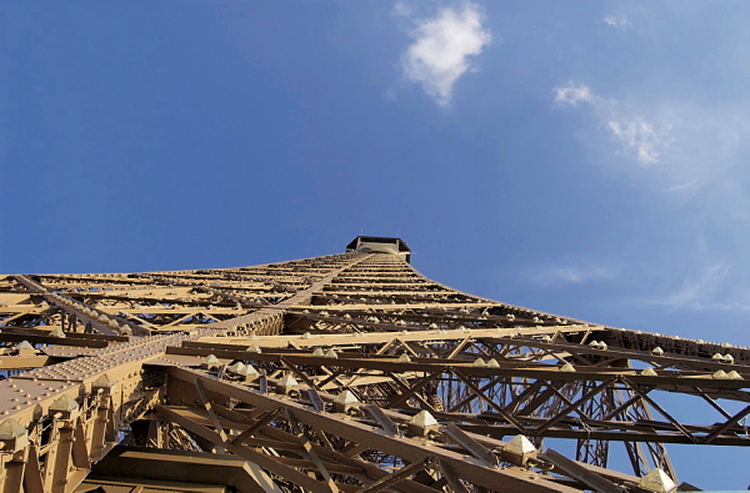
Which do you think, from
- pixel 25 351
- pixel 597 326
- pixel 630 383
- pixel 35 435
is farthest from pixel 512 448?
pixel 597 326

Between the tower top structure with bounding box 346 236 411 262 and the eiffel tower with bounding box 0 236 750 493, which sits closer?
the eiffel tower with bounding box 0 236 750 493

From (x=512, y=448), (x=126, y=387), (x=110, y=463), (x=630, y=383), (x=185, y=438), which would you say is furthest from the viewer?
(x=185, y=438)

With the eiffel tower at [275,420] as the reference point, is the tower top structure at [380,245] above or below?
above

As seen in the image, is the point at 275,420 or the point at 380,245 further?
the point at 380,245

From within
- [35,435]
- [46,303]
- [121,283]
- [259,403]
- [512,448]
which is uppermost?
[121,283]

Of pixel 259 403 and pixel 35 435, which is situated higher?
pixel 259 403

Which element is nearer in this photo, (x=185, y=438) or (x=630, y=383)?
(x=630, y=383)

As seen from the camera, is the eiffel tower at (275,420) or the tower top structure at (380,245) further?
the tower top structure at (380,245)

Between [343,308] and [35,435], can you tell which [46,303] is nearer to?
[343,308]

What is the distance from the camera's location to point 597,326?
36.0 ft

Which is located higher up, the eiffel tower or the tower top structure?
the tower top structure

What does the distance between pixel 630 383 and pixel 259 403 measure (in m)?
2.85

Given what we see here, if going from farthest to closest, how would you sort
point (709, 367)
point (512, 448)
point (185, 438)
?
point (709, 367)
point (185, 438)
point (512, 448)

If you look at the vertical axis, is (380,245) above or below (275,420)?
above
